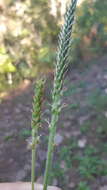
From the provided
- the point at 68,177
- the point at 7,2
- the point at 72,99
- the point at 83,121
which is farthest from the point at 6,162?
the point at 7,2

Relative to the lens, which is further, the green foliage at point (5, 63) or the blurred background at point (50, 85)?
the green foliage at point (5, 63)

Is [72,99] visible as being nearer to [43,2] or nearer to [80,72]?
[80,72]

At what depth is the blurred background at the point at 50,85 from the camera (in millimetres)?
3270

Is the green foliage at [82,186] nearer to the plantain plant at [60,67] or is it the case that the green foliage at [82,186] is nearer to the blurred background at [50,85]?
the blurred background at [50,85]

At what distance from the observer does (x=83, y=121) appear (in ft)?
12.7

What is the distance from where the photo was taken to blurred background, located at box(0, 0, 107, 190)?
3270mm

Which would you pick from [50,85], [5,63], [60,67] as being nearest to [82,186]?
[50,85]

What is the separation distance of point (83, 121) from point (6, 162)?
38.1 inches

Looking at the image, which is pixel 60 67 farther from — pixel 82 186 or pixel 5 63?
pixel 5 63

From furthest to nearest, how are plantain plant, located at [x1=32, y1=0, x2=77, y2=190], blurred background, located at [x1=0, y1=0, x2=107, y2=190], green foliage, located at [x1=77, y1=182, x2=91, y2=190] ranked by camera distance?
blurred background, located at [x1=0, y1=0, x2=107, y2=190]
green foliage, located at [x1=77, y1=182, x2=91, y2=190]
plantain plant, located at [x1=32, y1=0, x2=77, y2=190]

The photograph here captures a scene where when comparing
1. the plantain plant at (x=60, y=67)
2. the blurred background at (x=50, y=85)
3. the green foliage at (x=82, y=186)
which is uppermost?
the plantain plant at (x=60, y=67)

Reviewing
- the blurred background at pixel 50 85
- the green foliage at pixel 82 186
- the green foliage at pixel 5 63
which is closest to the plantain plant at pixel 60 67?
the blurred background at pixel 50 85

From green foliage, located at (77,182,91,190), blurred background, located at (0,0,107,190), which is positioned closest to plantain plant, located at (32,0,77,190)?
blurred background, located at (0,0,107,190)

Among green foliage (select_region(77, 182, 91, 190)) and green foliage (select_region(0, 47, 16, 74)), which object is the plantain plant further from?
green foliage (select_region(0, 47, 16, 74))
